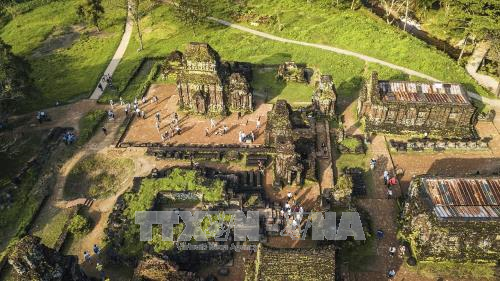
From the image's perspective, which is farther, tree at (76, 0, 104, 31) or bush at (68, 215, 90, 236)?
tree at (76, 0, 104, 31)

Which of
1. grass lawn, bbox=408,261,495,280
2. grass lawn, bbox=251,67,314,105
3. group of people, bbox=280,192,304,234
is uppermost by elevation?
grass lawn, bbox=251,67,314,105

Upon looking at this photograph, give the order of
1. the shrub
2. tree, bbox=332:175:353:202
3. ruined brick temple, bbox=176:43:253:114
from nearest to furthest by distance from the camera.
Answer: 1. tree, bbox=332:175:353:202
2. the shrub
3. ruined brick temple, bbox=176:43:253:114

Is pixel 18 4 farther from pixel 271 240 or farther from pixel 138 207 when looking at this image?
pixel 271 240

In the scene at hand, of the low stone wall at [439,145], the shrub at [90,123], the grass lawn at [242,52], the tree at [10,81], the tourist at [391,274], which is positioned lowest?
the tourist at [391,274]

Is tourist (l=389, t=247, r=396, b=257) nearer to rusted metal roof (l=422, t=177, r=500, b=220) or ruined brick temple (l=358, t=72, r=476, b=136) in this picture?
rusted metal roof (l=422, t=177, r=500, b=220)

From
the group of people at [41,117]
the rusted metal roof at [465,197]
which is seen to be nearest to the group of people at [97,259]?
the group of people at [41,117]

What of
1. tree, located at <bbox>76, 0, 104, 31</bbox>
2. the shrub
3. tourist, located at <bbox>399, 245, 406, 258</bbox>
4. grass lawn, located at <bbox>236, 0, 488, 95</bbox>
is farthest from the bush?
tree, located at <bbox>76, 0, 104, 31</bbox>

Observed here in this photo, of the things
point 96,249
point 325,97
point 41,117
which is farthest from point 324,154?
point 41,117

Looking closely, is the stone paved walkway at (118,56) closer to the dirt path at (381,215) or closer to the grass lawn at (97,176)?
the grass lawn at (97,176)
